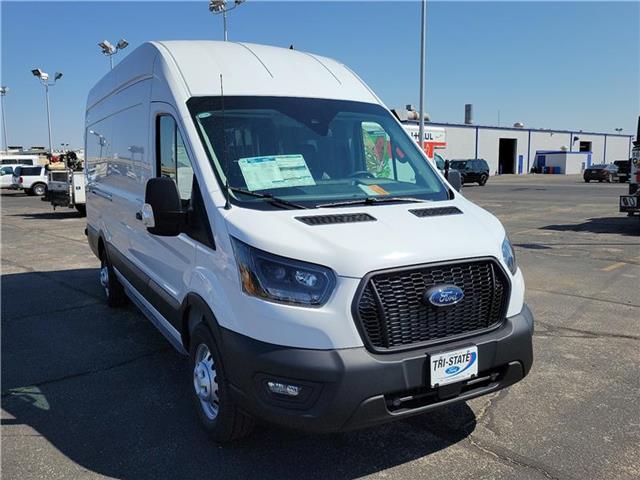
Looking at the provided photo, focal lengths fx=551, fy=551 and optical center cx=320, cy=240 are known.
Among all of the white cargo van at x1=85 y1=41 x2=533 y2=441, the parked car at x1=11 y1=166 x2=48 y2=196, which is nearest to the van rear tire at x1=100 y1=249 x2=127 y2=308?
the white cargo van at x1=85 y1=41 x2=533 y2=441

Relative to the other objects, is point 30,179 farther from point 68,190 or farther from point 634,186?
point 634,186

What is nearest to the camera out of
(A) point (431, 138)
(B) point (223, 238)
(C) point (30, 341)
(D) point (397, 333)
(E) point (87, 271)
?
(D) point (397, 333)

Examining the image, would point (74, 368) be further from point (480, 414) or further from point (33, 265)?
point (33, 265)

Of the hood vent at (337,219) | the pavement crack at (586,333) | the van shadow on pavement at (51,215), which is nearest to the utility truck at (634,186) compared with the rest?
the pavement crack at (586,333)

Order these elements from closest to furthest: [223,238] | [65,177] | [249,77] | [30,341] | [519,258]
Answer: [223,238] < [249,77] < [30,341] < [519,258] < [65,177]

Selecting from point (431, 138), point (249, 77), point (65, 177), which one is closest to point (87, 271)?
point (249, 77)

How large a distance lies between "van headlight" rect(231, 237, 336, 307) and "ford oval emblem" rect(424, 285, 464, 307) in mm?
550

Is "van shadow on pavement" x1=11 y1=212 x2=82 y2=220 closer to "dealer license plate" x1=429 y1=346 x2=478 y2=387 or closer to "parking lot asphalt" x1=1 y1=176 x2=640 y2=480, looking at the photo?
"parking lot asphalt" x1=1 y1=176 x2=640 y2=480

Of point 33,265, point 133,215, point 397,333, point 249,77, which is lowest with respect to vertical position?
point 33,265

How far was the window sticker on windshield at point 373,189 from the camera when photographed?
→ 12.1 ft

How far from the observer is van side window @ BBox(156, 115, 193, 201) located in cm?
369

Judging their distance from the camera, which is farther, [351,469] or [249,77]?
[249,77]

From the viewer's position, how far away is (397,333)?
2.88 meters

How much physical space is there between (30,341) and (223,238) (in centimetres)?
362
